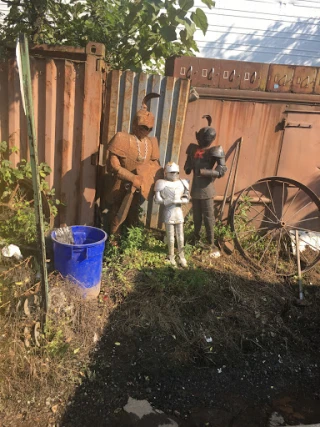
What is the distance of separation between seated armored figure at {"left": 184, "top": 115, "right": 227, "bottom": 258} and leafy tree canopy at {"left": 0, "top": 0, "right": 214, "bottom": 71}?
1.77 metres

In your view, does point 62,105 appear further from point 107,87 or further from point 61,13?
point 61,13

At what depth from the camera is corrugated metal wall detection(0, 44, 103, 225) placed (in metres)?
4.21

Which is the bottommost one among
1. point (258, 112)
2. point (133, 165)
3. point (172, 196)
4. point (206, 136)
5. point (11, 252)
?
point (11, 252)

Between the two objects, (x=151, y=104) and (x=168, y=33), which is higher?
(x=168, y=33)

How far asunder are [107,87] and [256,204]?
272cm

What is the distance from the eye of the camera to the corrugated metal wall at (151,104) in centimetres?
435

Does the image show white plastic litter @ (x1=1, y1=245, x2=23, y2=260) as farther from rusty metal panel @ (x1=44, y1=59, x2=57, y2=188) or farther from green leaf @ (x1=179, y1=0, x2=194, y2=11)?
green leaf @ (x1=179, y1=0, x2=194, y2=11)

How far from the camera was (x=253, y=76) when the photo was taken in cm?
473

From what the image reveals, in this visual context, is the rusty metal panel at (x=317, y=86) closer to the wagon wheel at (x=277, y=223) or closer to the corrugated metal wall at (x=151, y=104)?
the wagon wheel at (x=277, y=223)

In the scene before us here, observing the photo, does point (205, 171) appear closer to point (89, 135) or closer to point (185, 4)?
point (89, 135)

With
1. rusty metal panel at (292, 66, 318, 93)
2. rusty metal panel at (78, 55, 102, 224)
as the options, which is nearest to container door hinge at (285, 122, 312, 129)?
rusty metal panel at (292, 66, 318, 93)

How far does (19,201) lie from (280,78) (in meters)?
3.94

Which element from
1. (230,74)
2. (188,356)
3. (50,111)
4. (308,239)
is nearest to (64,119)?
(50,111)

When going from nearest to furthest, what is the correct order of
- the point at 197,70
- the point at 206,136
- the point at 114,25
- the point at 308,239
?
the point at 206,136
the point at 197,70
the point at 308,239
the point at 114,25
